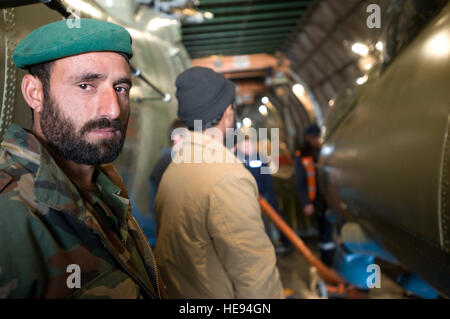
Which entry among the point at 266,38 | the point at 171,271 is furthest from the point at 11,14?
the point at 266,38

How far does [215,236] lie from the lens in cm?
137

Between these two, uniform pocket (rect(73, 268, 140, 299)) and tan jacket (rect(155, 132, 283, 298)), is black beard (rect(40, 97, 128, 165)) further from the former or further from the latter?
tan jacket (rect(155, 132, 283, 298))

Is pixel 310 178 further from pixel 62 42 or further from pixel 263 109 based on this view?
pixel 263 109

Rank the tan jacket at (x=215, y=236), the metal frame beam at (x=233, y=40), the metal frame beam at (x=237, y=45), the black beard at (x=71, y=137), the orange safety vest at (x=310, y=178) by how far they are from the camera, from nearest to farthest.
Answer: the black beard at (x=71, y=137) < the tan jacket at (x=215, y=236) < the orange safety vest at (x=310, y=178) < the metal frame beam at (x=233, y=40) < the metal frame beam at (x=237, y=45)

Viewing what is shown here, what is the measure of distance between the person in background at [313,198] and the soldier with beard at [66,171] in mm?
4138

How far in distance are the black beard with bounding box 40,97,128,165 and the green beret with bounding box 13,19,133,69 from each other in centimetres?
13

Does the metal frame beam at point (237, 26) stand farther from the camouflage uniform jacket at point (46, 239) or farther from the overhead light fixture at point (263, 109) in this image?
the overhead light fixture at point (263, 109)

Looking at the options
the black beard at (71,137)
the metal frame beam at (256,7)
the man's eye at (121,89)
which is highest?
the metal frame beam at (256,7)

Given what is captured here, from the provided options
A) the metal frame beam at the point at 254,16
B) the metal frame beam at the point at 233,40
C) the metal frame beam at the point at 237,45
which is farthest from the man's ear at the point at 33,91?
the metal frame beam at the point at 237,45

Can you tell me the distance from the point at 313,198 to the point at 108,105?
4569mm

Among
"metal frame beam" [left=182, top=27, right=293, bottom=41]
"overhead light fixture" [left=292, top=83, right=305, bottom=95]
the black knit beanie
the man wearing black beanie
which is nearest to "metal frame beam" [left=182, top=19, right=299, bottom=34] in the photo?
"metal frame beam" [left=182, top=27, right=293, bottom=41]

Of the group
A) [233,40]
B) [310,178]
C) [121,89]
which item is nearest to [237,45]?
[233,40]

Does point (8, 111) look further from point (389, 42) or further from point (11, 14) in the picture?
point (389, 42)

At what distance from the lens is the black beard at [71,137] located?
885mm
